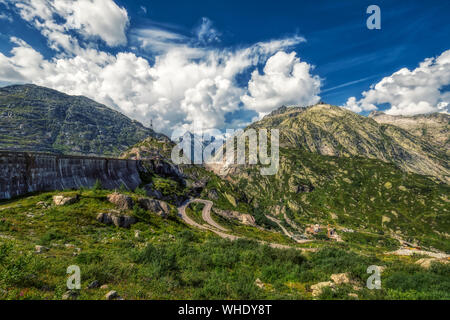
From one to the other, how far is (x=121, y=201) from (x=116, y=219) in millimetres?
7617

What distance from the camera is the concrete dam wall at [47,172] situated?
35.7 m

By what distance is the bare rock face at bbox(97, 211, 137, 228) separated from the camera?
3056cm

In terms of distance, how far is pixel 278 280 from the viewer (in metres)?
16.3

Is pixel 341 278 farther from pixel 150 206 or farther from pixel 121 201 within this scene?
pixel 150 206

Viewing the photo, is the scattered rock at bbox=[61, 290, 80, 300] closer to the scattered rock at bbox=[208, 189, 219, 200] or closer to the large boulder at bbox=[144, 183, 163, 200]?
the large boulder at bbox=[144, 183, 163, 200]

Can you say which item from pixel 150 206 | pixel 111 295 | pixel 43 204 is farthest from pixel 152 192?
pixel 111 295

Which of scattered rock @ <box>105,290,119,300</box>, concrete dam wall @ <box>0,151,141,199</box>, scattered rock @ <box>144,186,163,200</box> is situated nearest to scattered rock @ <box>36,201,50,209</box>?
concrete dam wall @ <box>0,151,141,199</box>

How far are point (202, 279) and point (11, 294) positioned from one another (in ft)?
32.5

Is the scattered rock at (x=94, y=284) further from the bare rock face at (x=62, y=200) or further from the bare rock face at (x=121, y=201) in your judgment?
the bare rock face at (x=121, y=201)

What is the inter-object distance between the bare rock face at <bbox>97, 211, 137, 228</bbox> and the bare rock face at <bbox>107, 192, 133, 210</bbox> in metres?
4.98

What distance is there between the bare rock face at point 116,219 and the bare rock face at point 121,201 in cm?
498

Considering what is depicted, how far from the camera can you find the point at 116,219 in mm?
31656

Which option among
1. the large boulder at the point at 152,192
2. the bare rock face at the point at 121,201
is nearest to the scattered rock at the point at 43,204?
the bare rock face at the point at 121,201

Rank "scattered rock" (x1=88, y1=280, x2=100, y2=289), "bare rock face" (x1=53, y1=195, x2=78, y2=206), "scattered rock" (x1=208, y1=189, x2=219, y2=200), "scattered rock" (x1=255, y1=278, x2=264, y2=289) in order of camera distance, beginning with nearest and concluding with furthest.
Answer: "scattered rock" (x1=88, y1=280, x2=100, y2=289), "scattered rock" (x1=255, y1=278, x2=264, y2=289), "bare rock face" (x1=53, y1=195, x2=78, y2=206), "scattered rock" (x1=208, y1=189, x2=219, y2=200)
